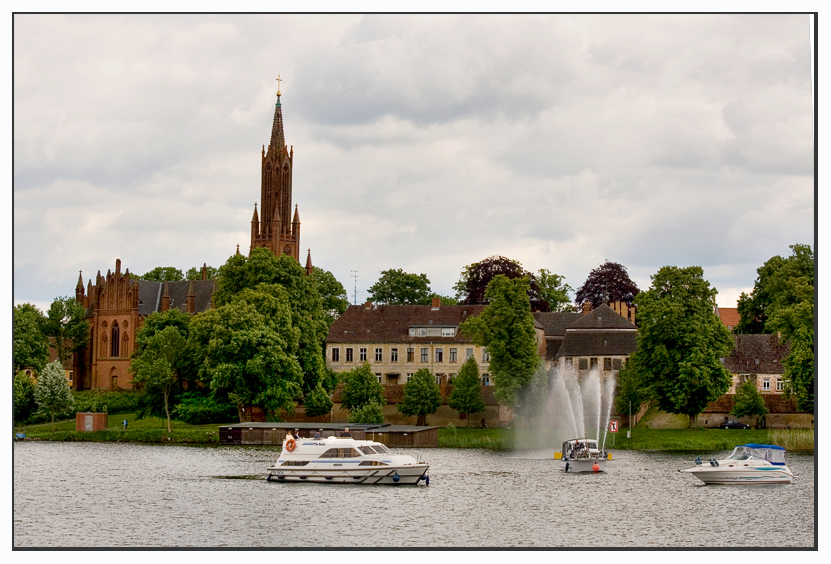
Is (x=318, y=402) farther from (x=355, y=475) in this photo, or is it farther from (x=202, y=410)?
(x=355, y=475)

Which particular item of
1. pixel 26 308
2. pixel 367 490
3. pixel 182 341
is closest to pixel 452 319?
pixel 182 341

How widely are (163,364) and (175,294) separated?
4731 centimetres

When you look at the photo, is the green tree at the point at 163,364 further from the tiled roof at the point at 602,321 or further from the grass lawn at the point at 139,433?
the tiled roof at the point at 602,321

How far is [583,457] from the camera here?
203ft

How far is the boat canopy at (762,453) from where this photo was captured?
185 ft

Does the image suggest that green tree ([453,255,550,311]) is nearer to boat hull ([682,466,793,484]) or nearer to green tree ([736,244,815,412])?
green tree ([736,244,815,412])

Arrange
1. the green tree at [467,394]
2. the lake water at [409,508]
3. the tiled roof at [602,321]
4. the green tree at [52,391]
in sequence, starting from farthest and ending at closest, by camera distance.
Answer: the tiled roof at [602,321] → the green tree at [52,391] → the green tree at [467,394] → the lake water at [409,508]

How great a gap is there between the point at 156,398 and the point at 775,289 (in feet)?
182

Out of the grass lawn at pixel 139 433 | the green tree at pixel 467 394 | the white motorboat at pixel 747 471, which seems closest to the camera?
the white motorboat at pixel 747 471

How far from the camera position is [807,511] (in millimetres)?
45062

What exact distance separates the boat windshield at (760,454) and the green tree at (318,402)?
39.9m

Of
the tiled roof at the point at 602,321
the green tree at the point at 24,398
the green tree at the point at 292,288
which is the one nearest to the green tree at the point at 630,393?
the tiled roof at the point at 602,321

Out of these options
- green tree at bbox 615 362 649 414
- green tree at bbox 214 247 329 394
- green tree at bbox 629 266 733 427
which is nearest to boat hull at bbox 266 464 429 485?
green tree at bbox 615 362 649 414

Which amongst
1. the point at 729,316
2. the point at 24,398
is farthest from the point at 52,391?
the point at 729,316
